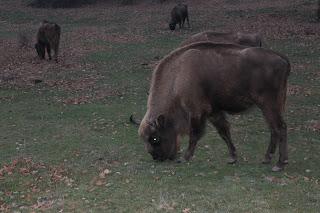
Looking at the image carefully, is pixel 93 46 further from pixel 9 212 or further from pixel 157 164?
pixel 9 212

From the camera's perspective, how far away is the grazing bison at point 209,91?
8164 mm

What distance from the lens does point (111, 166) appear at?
9.09 metres

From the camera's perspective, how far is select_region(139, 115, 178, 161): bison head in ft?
27.6

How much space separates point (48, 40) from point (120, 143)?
11.3 m

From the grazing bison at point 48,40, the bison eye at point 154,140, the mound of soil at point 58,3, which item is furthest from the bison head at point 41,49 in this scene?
the mound of soil at point 58,3

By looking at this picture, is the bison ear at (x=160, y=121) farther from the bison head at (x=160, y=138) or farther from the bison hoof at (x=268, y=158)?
the bison hoof at (x=268, y=158)

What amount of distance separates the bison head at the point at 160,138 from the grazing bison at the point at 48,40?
41.8ft

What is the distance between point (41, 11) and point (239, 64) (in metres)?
32.4

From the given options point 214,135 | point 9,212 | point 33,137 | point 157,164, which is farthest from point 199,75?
point 33,137

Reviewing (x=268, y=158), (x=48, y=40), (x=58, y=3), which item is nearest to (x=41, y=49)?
(x=48, y=40)

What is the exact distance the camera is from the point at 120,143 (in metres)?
10.5

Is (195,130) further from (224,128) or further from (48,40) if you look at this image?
(48,40)

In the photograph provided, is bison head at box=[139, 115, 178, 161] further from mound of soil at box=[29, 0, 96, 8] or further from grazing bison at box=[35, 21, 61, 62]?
mound of soil at box=[29, 0, 96, 8]

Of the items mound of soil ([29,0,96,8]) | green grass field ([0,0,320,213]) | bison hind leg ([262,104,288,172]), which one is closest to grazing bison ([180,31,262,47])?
green grass field ([0,0,320,213])
